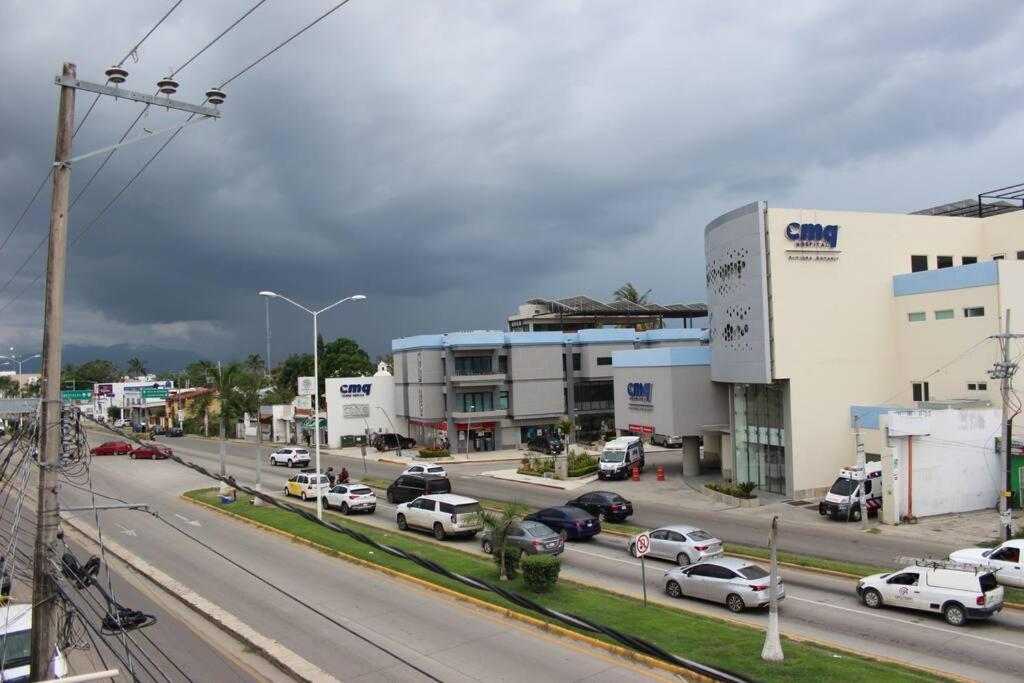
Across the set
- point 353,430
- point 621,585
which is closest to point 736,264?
point 621,585

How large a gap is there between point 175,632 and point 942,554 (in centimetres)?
2366

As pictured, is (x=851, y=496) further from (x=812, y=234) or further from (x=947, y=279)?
(x=947, y=279)

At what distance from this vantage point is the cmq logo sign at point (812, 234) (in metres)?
35.9

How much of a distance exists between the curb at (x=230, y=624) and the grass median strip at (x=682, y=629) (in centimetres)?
525

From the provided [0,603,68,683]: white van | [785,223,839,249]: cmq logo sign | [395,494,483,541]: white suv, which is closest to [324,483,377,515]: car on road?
[395,494,483,541]: white suv

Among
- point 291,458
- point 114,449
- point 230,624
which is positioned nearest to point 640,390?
point 291,458

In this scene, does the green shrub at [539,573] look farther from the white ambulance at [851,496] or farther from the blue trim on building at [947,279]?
the blue trim on building at [947,279]

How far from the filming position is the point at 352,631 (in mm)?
16234

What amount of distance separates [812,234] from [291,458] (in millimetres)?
42649

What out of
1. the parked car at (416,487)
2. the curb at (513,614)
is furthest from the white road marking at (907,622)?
the parked car at (416,487)

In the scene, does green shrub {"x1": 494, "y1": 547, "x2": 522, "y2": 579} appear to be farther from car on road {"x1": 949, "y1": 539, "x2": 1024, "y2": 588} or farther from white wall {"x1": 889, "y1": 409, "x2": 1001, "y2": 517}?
white wall {"x1": 889, "y1": 409, "x2": 1001, "y2": 517}

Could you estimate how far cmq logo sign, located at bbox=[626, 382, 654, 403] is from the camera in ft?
152

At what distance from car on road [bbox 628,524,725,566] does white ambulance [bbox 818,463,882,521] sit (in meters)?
8.96

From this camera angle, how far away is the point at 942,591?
17750 mm
